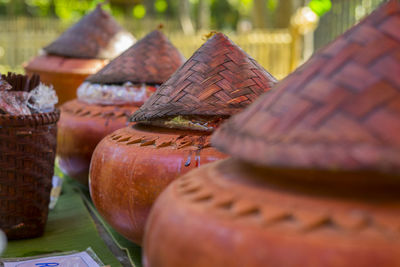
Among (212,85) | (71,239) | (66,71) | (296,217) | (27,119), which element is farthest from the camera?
(66,71)

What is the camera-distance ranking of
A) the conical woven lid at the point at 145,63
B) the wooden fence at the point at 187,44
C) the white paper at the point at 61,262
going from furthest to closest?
the wooden fence at the point at 187,44
the conical woven lid at the point at 145,63
the white paper at the point at 61,262

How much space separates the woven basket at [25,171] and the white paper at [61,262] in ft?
1.31

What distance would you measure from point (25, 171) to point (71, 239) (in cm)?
36

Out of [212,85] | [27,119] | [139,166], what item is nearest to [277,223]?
[139,166]

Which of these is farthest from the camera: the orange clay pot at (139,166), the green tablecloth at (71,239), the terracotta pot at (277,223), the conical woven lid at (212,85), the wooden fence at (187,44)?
the wooden fence at (187,44)

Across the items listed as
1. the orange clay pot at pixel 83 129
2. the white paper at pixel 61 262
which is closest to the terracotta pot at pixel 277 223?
the white paper at pixel 61 262

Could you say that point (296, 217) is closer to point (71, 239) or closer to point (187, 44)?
point (71, 239)

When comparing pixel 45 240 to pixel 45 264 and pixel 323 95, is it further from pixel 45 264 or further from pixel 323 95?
pixel 323 95

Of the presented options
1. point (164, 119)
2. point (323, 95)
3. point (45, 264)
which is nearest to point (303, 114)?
point (323, 95)

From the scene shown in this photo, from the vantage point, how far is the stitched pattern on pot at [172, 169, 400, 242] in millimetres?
887

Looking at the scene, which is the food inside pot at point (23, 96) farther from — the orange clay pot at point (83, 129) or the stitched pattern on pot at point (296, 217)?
the stitched pattern on pot at point (296, 217)

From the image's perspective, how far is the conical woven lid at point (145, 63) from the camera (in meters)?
2.68

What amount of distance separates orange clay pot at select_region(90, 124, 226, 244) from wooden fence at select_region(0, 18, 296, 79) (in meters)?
7.88

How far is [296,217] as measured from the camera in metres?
0.92
